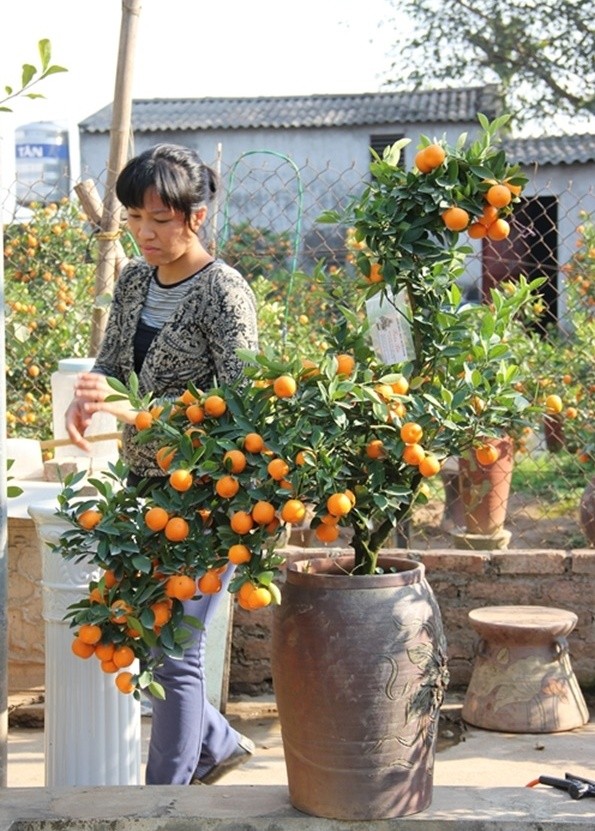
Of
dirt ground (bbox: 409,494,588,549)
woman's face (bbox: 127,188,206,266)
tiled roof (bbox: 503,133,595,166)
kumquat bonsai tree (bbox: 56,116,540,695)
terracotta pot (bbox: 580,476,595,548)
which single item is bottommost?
dirt ground (bbox: 409,494,588,549)

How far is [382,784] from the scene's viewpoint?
2.59 metres

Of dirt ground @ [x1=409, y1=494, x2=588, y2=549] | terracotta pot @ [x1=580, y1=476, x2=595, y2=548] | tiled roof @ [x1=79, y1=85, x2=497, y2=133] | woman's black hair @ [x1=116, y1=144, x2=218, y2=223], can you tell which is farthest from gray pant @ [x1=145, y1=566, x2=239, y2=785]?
tiled roof @ [x1=79, y1=85, x2=497, y2=133]

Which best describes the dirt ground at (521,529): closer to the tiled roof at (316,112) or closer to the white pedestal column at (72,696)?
the white pedestal column at (72,696)

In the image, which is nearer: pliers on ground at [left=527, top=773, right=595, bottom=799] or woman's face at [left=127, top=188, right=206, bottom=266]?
pliers on ground at [left=527, top=773, right=595, bottom=799]

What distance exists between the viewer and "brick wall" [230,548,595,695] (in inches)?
177

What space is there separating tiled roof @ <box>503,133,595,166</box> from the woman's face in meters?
15.0

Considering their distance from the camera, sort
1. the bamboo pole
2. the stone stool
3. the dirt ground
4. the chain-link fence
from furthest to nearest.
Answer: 1. the dirt ground
2. the chain-link fence
3. the bamboo pole
4. the stone stool

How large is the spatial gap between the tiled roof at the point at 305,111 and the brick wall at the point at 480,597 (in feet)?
57.9

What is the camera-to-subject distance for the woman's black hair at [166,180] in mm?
2986

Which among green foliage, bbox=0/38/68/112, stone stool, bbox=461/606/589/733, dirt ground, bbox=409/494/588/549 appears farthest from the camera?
dirt ground, bbox=409/494/588/549

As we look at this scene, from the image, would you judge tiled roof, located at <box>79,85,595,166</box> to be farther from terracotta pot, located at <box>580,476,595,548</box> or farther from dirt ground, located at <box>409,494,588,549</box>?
terracotta pot, located at <box>580,476,595,548</box>

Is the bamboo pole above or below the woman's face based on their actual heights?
above

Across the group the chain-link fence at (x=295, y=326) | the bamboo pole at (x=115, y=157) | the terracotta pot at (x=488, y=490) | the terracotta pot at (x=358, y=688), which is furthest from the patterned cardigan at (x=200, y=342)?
the terracotta pot at (x=488, y=490)

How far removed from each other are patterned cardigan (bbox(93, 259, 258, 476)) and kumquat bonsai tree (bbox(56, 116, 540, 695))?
354 mm
